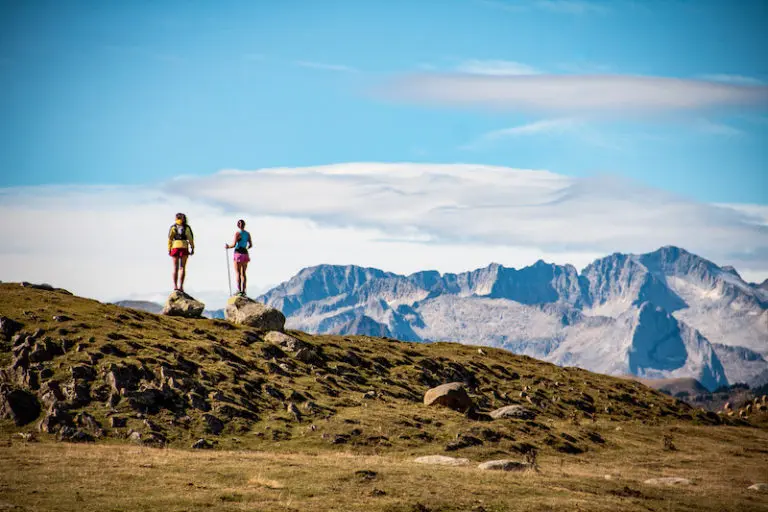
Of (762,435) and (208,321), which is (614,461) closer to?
(762,435)

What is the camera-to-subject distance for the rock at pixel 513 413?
75.6 metres

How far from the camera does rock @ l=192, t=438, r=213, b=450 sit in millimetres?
54912

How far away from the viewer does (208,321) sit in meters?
82.8

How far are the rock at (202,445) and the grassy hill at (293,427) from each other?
107cm

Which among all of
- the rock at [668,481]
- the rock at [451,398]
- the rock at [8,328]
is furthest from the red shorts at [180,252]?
the rock at [668,481]

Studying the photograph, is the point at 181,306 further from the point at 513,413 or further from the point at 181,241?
the point at 513,413

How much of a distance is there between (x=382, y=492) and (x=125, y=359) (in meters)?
31.3

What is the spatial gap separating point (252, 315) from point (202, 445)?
30.6 meters

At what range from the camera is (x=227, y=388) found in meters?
65.2

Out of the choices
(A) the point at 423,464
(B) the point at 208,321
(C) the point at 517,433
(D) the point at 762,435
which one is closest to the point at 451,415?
(C) the point at 517,433

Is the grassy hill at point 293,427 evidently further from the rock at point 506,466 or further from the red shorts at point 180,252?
the red shorts at point 180,252

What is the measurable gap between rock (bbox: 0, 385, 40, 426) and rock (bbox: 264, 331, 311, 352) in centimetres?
2842

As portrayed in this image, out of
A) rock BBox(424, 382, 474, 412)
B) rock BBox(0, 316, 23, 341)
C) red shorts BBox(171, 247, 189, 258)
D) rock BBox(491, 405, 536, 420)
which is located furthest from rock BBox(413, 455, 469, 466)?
rock BBox(0, 316, 23, 341)

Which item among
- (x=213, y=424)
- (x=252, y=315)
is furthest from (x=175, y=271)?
(x=213, y=424)
